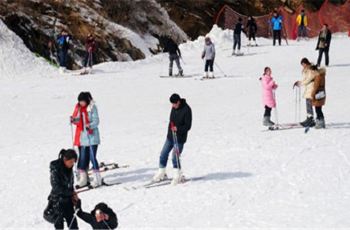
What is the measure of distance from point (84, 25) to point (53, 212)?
2323 centimetres

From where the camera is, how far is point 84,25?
30422 millimetres

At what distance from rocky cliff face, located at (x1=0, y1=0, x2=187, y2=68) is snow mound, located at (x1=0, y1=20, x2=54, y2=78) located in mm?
1371

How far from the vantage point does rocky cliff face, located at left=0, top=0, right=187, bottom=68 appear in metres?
28.5

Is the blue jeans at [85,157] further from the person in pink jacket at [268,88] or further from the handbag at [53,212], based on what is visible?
the person in pink jacket at [268,88]

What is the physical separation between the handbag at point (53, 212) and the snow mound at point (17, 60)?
16.9 m

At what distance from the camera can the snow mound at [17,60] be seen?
24.5 m

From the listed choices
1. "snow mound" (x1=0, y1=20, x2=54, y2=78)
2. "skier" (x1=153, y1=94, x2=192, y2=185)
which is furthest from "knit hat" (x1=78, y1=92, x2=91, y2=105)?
"snow mound" (x1=0, y1=20, x2=54, y2=78)

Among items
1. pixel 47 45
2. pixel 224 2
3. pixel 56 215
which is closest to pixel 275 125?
pixel 56 215

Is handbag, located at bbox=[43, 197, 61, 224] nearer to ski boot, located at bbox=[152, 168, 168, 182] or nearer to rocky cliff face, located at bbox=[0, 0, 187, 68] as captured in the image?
ski boot, located at bbox=[152, 168, 168, 182]

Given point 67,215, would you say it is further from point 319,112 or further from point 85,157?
point 319,112

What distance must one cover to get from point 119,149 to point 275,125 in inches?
152

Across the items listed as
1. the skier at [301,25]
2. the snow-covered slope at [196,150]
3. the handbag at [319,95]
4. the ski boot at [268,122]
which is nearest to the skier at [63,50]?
the snow-covered slope at [196,150]

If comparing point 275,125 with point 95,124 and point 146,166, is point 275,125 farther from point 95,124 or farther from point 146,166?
point 95,124

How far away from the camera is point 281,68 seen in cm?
2588
